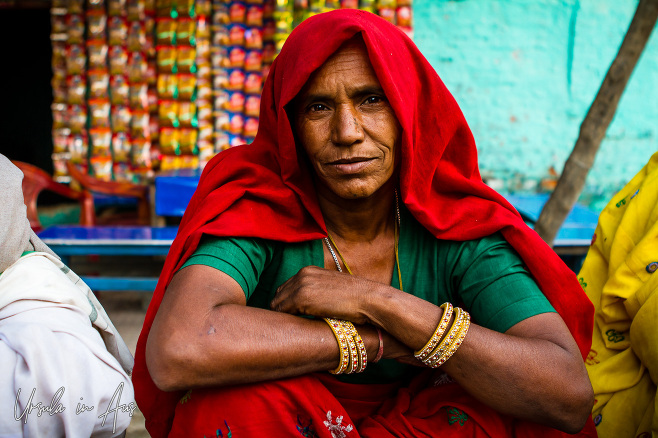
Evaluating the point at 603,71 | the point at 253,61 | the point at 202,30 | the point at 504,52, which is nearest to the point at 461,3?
the point at 504,52

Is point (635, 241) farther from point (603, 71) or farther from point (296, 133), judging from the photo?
point (603, 71)

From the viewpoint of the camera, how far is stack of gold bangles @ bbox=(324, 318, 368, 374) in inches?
55.1

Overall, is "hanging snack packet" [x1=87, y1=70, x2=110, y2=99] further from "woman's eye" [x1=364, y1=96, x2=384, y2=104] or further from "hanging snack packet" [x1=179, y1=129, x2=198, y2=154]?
"woman's eye" [x1=364, y1=96, x2=384, y2=104]

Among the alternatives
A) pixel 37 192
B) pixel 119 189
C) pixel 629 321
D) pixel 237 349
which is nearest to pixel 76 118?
pixel 119 189

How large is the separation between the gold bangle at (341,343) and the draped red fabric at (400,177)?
0.32 meters

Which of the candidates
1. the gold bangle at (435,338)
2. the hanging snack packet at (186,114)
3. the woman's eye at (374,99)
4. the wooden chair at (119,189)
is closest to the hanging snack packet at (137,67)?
the hanging snack packet at (186,114)

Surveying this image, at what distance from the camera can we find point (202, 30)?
5457mm

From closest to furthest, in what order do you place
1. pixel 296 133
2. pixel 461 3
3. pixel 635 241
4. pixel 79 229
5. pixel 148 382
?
pixel 148 382 < pixel 296 133 < pixel 635 241 < pixel 79 229 < pixel 461 3

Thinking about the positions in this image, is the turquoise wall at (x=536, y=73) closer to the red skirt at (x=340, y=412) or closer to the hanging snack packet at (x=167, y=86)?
the hanging snack packet at (x=167, y=86)

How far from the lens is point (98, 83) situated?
555 cm

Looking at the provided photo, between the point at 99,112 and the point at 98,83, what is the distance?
290 mm

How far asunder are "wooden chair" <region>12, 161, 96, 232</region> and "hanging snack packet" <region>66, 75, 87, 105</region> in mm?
1281

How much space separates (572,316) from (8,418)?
62.9 inches

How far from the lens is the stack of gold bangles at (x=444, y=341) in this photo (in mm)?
1389
